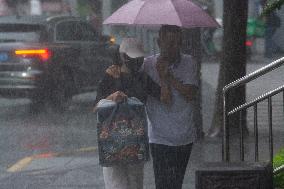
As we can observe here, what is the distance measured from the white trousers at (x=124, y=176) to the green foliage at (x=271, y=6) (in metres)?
1.48

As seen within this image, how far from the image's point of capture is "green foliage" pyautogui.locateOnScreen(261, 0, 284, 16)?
797cm

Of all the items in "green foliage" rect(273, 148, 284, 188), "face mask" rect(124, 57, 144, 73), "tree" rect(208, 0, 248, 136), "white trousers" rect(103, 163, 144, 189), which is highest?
"face mask" rect(124, 57, 144, 73)

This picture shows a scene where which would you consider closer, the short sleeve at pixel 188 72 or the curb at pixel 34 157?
the short sleeve at pixel 188 72

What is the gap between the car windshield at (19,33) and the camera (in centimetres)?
1808

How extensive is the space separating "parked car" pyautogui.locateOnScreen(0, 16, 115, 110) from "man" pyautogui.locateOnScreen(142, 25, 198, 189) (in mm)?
10142

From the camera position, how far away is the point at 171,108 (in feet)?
25.2

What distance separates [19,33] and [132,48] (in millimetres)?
10783

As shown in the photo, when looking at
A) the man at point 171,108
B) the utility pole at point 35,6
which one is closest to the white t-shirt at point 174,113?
the man at point 171,108

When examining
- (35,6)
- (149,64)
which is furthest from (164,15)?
(35,6)

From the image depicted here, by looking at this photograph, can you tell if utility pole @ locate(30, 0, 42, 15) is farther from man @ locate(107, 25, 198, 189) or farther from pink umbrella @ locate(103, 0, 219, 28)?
man @ locate(107, 25, 198, 189)

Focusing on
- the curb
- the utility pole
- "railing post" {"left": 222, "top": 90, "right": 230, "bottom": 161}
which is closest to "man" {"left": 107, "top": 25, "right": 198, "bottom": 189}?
"railing post" {"left": 222, "top": 90, "right": 230, "bottom": 161}

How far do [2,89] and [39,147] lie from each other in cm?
414

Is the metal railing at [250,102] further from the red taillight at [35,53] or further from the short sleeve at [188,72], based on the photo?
the red taillight at [35,53]

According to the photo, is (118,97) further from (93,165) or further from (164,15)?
(93,165)
